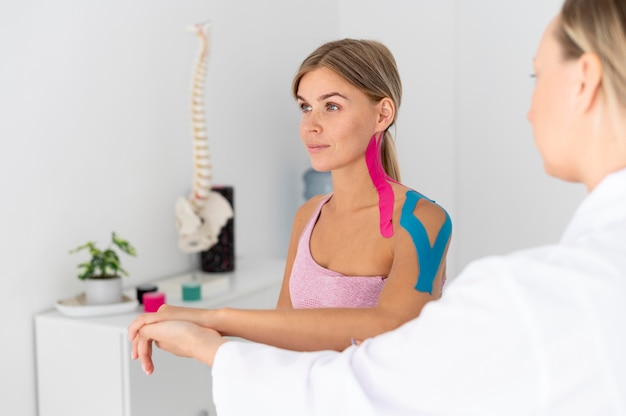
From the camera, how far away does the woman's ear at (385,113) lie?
1402mm

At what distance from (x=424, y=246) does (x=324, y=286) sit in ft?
0.65

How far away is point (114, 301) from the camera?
87.8 inches

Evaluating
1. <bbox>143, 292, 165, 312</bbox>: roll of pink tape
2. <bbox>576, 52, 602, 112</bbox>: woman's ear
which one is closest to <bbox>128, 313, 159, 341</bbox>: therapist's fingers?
<bbox>576, 52, 602, 112</bbox>: woman's ear

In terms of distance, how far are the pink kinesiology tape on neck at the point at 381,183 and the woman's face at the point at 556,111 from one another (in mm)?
460

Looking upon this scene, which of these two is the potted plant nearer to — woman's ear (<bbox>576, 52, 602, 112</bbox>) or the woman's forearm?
the woman's forearm

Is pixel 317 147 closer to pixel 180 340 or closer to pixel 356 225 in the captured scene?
pixel 356 225

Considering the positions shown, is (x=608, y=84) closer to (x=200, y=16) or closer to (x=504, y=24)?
(x=200, y=16)

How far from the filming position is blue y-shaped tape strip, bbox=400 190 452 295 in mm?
1253

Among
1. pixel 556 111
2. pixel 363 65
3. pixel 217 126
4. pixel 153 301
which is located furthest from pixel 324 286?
pixel 217 126

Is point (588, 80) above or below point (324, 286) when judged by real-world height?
above

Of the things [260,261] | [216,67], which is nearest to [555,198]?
[260,261]

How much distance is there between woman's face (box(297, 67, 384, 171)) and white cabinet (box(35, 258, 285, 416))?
0.90 meters

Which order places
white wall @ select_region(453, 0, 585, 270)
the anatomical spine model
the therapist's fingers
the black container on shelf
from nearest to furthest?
the therapist's fingers < the anatomical spine model < the black container on shelf < white wall @ select_region(453, 0, 585, 270)

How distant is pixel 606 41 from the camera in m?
0.82
